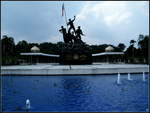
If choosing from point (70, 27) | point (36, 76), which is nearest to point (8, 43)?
point (70, 27)

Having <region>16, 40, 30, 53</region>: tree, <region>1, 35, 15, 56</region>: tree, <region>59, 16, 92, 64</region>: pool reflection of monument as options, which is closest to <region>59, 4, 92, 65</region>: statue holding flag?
<region>59, 16, 92, 64</region>: pool reflection of monument

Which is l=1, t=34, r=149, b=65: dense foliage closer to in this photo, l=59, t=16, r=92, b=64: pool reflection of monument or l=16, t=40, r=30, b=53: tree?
l=16, t=40, r=30, b=53: tree

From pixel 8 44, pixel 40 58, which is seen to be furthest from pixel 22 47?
pixel 40 58

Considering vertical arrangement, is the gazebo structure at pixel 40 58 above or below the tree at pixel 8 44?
below

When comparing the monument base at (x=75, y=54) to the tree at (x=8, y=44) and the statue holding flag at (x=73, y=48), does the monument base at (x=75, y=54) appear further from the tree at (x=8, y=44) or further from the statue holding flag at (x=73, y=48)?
the tree at (x=8, y=44)

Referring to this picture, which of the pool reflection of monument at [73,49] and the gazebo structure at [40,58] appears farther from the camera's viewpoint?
the gazebo structure at [40,58]

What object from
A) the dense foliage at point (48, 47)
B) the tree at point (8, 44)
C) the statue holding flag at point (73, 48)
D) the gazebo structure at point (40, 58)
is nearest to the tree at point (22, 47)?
the dense foliage at point (48, 47)

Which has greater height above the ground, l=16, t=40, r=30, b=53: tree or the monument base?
l=16, t=40, r=30, b=53: tree

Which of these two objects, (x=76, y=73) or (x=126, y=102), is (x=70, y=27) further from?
(x=126, y=102)

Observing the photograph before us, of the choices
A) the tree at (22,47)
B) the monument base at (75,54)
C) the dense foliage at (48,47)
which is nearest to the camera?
the monument base at (75,54)

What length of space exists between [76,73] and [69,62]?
11.1 meters

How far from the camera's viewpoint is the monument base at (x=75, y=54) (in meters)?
32.5

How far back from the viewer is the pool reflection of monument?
1283 inches

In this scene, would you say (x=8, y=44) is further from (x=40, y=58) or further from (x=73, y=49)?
(x=73, y=49)
